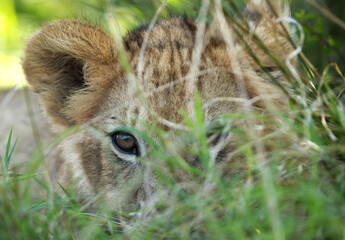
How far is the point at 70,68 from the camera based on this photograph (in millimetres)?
3148

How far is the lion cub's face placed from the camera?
103 inches

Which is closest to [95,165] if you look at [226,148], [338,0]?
[226,148]

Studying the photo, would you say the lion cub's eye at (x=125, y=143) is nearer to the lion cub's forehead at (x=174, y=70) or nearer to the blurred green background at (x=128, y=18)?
the lion cub's forehead at (x=174, y=70)

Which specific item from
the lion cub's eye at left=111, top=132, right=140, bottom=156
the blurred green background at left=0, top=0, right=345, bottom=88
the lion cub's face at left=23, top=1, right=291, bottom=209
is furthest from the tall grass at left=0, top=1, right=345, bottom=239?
the blurred green background at left=0, top=0, right=345, bottom=88

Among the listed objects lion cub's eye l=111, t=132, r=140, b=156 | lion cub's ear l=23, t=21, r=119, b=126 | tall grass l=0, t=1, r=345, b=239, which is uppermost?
lion cub's ear l=23, t=21, r=119, b=126

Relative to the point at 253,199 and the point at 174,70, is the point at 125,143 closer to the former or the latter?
the point at 174,70

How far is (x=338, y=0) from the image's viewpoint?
3852 mm

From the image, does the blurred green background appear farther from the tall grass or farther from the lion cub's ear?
the tall grass

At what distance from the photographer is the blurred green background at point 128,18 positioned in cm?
356

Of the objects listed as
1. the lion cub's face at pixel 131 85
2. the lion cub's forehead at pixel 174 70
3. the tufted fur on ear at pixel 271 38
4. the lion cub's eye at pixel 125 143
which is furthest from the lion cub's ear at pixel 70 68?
the tufted fur on ear at pixel 271 38

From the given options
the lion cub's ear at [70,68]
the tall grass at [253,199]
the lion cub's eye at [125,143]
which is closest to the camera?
the tall grass at [253,199]

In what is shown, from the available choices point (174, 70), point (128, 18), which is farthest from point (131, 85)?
point (128, 18)

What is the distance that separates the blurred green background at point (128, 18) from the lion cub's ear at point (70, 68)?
188 millimetres

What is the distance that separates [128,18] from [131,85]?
6.49 ft
